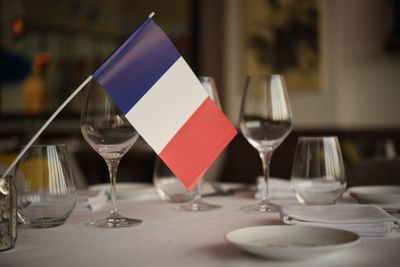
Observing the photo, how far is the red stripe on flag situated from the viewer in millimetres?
1107

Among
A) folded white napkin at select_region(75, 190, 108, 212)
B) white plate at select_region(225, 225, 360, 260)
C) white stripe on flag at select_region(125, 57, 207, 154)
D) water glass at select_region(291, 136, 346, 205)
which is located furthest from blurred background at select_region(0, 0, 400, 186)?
white plate at select_region(225, 225, 360, 260)

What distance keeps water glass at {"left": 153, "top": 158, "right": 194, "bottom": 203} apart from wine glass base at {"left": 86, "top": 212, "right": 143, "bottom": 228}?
10.5 inches

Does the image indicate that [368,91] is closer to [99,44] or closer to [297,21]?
[297,21]

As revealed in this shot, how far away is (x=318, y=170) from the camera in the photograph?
1135 mm

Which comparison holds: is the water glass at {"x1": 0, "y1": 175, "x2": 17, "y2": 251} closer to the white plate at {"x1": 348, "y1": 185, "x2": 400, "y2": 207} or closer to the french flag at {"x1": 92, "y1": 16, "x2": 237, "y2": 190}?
the french flag at {"x1": 92, "y1": 16, "x2": 237, "y2": 190}

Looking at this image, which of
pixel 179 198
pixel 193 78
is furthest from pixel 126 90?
pixel 179 198

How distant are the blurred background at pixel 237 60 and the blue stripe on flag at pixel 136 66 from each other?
A: 3.11m

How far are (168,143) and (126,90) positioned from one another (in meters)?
0.13

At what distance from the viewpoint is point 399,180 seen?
1749mm

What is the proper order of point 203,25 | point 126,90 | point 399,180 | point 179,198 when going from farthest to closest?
point 203,25, point 399,180, point 179,198, point 126,90

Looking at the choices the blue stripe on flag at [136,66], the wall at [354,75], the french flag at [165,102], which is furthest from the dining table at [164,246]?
the wall at [354,75]

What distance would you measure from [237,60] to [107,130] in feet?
12.5

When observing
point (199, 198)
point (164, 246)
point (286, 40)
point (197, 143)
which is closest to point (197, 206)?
point (199, 198)

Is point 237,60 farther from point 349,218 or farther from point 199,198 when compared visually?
point 349,218
